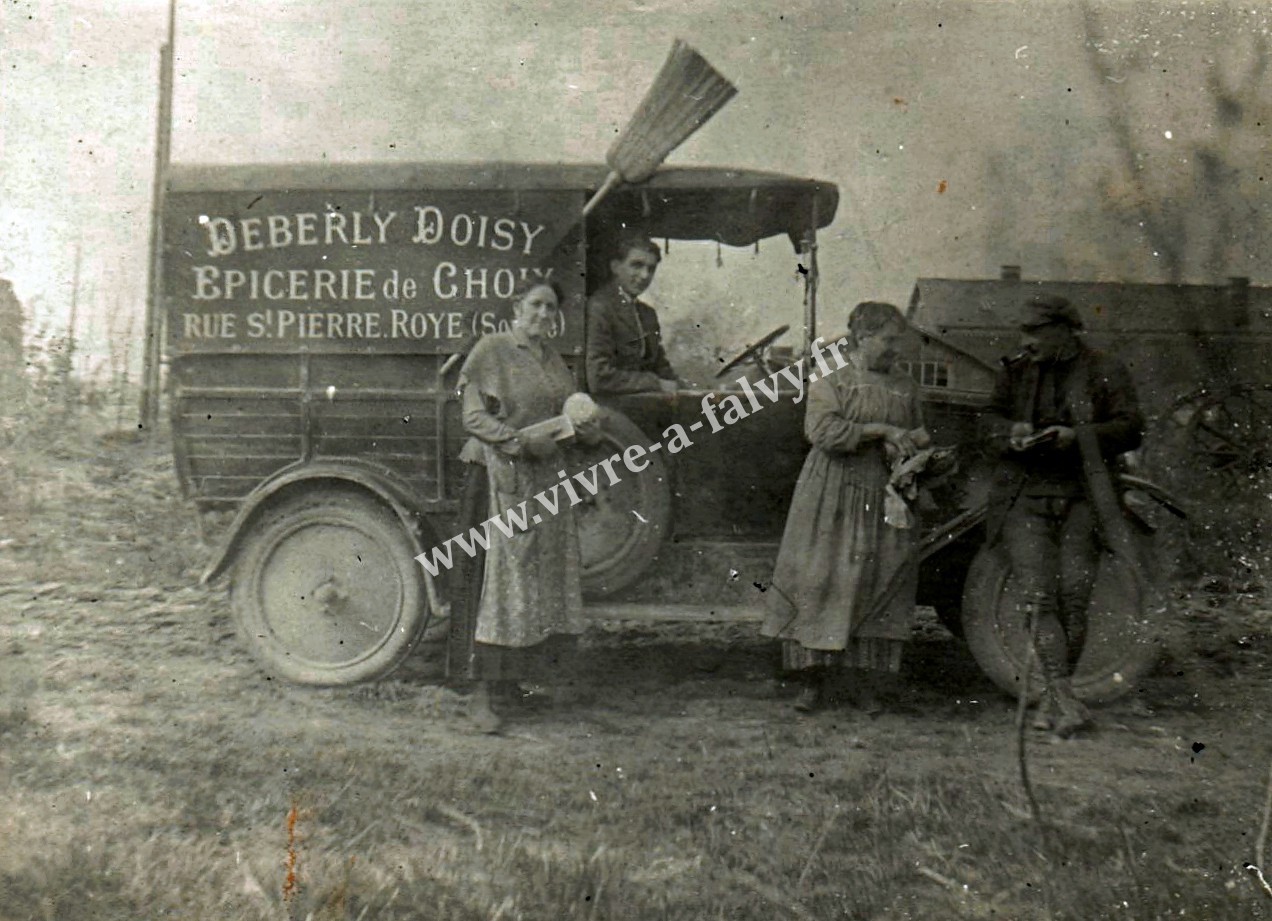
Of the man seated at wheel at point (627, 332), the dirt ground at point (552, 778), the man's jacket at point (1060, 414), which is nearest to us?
the dirt ground at point (552, 778)

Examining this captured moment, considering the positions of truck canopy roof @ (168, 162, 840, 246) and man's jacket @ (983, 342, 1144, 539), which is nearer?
man's jacket @ (983, 342, 1144, 539)

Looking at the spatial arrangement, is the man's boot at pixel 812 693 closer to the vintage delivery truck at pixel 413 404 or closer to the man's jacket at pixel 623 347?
the vintage delivery truck at pixel 413 404

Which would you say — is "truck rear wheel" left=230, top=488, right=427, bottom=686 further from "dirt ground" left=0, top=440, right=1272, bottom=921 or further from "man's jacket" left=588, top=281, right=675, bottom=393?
"man's jacket" left=588, top=281, right=675, bottom=393

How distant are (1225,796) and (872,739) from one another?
1.05 metres

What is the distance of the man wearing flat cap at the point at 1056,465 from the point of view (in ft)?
9.94

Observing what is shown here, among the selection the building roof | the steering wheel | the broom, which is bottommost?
the steering wheel

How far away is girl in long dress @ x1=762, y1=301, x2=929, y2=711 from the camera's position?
10.1 ft

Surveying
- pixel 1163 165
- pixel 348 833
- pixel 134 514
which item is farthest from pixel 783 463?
pixel 134 514

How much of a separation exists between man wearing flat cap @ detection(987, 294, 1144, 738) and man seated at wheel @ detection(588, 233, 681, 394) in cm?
107

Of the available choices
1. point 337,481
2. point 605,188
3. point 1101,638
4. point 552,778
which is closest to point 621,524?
point 552,778

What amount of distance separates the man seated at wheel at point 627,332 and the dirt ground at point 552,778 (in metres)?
0.88

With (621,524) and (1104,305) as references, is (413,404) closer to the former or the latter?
(621,524)

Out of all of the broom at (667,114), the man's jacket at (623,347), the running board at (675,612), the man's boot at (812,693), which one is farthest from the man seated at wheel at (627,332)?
the man's boot at (812,693)

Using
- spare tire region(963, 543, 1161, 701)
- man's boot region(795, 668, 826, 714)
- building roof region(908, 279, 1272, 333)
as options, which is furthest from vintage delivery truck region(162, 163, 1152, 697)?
man's boot region(795, 668, 826, 714)
